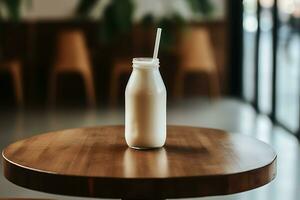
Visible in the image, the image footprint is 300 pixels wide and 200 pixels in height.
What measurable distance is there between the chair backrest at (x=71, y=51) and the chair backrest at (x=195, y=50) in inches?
48.8

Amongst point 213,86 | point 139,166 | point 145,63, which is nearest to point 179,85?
point 213,86

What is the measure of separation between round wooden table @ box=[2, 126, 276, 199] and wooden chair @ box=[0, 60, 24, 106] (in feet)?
17.7

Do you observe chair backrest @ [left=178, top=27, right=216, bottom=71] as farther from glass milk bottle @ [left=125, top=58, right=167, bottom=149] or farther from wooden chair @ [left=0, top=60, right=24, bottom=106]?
glass milk bottle @ [left=125, top=58, right=167, bottom=149]

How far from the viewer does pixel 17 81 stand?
7469 millimetres

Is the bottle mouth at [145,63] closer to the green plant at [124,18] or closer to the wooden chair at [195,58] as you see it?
the green plant at [124,18]

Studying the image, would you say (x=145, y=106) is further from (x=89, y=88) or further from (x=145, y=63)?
(x=89, y=88)

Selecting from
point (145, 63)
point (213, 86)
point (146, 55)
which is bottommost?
point (213, 86)

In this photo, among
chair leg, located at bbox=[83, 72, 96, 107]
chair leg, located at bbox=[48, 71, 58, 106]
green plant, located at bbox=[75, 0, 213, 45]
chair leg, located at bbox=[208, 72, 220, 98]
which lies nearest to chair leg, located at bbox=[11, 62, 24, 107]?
chair leg, located at bbox=[48, 71, 58, 106]

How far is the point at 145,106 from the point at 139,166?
270mm


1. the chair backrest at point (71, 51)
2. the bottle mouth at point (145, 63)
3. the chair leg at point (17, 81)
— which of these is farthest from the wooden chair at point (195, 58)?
the bottle mouth at point (145, 63)

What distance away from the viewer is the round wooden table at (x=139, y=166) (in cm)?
156

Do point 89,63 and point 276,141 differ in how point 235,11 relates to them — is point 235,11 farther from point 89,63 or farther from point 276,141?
point 276,141

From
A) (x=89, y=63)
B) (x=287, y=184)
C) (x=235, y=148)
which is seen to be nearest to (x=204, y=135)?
(x=235, y=148)

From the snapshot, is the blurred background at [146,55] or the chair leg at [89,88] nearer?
the blurred background at [146,55]
